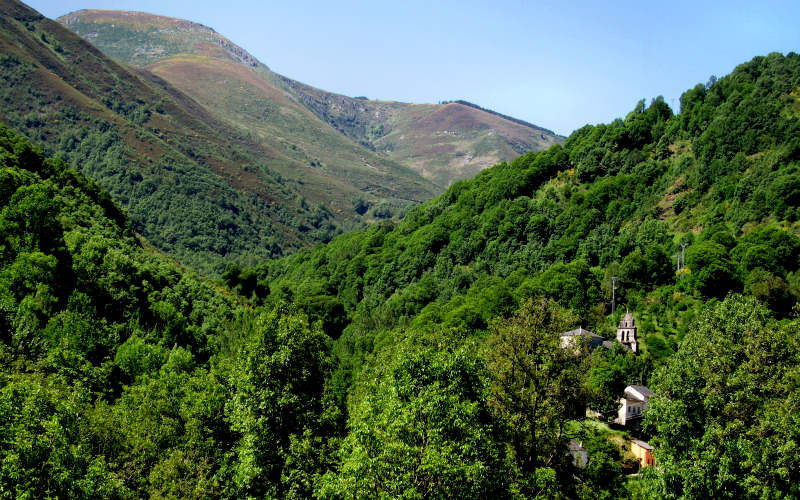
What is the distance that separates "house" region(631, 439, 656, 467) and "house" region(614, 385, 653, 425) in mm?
4990

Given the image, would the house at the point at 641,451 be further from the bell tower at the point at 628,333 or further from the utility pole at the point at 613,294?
the utility pole at the point at 613,294

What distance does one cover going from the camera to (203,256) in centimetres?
19300

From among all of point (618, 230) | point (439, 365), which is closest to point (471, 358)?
point (439, 365)

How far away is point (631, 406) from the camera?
45938 millimetres

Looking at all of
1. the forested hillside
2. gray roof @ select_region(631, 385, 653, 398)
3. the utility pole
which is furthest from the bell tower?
the forested hillside

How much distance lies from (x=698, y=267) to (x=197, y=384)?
184 feet

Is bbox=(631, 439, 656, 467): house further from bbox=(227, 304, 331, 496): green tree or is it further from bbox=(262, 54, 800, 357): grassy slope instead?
bbox=(227, 304, 331, 496): green tree

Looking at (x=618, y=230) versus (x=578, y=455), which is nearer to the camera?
(x=578, y=455)

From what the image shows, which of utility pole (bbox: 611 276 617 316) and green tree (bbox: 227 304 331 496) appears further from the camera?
utility pole (bbox: 611 276 617 316)

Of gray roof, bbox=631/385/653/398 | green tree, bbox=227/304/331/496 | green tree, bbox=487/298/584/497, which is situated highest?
green tree, bbox=487/298/584/497

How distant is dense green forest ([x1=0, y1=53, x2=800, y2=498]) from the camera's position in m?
17.1

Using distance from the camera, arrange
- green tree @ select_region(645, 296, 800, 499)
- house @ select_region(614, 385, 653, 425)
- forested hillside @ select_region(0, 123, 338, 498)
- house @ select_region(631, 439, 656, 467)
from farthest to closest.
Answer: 1. house @ select_region(614, 385, 653, 425)
2. house @ select_region(631, 439, 656, 467)
3. green tree @ select_region(645, 296, 800, 499)
4. forested hillside @ select_region(0, 123, 338, 498)

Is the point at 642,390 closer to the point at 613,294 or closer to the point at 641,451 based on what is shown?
the point at 641,451

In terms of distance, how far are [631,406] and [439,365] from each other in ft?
114
